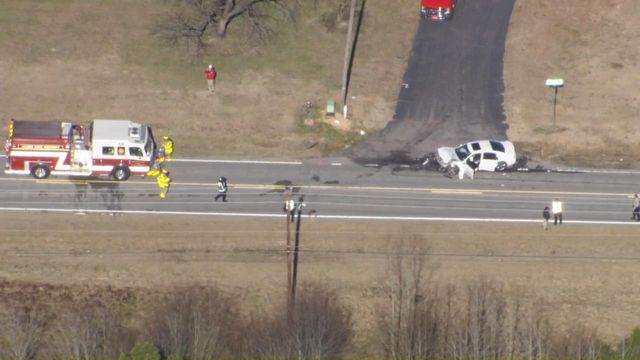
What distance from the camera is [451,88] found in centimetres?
8244

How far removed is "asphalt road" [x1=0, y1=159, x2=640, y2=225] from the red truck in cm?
1768

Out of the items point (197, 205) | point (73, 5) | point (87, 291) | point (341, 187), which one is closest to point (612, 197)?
point (341, 187)

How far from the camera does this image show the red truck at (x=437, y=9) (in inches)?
3477

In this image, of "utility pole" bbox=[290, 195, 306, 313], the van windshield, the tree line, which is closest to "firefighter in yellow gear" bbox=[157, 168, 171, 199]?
"utility pole" bbox=[290, 195, 306, 313]

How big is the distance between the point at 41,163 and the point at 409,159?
20.3 m

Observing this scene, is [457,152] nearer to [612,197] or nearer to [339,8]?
[612,197]

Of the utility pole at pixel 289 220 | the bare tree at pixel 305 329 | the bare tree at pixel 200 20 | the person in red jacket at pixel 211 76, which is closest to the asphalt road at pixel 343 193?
the utility pole at pixel 289 220

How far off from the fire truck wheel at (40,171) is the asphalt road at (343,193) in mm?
347

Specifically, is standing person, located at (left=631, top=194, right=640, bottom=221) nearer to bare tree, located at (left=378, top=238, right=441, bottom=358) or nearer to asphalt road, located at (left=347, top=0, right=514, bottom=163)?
asphalt road, located at (left=347, top=0, right=514, bottom=163)

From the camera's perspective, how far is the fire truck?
70.4 metres

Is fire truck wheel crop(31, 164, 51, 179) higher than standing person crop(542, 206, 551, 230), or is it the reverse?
fire truck wheel crop(31, 164, 51, 179)

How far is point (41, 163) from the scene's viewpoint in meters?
70.6

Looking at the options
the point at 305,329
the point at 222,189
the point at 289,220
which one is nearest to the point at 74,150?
the point at 222,189

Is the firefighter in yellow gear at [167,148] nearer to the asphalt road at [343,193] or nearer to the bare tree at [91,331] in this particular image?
the asphalt road at [343,193]
